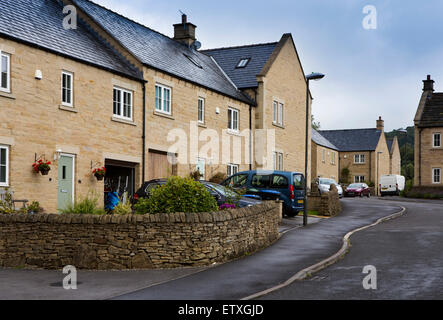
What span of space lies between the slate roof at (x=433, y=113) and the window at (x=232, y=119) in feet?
78.9

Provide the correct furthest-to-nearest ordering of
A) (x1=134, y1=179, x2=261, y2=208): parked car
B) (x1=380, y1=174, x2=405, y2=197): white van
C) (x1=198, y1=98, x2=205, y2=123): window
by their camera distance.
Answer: (x1=380, y1=174, x2=405, y2=197): white van < (x1=198, y1=98, x2=205, y2=123): window < (x1=134, y1=179, x2=261, y2=208): parked car

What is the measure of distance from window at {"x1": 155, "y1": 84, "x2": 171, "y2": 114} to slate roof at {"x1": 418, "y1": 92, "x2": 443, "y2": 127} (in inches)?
1204

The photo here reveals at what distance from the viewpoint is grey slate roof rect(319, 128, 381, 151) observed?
69.3 meters

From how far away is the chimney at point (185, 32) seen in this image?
3278cm

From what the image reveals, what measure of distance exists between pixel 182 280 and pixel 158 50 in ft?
59.7

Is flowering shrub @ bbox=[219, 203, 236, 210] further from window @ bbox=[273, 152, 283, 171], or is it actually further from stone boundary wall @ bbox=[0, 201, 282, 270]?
window @ bbox=[273, 152, 283, 171]

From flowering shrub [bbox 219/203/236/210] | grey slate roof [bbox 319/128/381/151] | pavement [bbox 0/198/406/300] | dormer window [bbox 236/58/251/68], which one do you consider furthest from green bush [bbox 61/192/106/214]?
grey slate roof [bbox 319/128/381/151]

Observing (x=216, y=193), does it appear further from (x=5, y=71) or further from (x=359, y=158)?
(x=359, y=158)

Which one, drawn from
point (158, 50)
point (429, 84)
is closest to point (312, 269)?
point (158, 50)

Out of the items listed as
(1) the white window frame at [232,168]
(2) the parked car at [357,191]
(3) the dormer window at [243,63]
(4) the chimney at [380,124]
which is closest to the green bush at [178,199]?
(1) the white window frame at [232,168]

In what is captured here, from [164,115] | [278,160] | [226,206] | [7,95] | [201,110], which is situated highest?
[201,110]

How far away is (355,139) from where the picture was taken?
235ft

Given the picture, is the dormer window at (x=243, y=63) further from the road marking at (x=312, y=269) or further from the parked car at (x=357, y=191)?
the parked car at (x=357, y=191)
